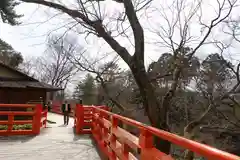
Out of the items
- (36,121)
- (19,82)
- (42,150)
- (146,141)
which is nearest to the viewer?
(146,141)

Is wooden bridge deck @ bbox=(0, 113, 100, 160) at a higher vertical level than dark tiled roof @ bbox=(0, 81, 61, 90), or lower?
lower

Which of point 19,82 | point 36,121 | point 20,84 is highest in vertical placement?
point 19,82

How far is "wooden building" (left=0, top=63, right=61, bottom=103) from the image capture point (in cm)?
2078

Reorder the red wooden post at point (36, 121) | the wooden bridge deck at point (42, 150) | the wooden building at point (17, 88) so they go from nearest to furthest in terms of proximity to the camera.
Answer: the wooden bridge deck at point (42, 150) → the red wooden post at point (36, 121) → the wooden building at point (17, 88)

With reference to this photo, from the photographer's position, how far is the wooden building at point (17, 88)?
2078 centimetres

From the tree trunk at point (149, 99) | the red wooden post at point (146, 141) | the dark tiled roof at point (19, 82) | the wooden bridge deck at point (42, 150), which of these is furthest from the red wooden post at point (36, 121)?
the dark tiled roof at point (19, 82)

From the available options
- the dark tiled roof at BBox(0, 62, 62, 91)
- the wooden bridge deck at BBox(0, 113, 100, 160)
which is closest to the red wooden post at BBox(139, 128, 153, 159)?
the wooden bridge deck at BBox(0, 113, 100, 160)

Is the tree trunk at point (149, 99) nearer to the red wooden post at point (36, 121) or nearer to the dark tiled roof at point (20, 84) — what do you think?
the red wooden post at point (36, 121)

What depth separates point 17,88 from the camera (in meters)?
20.8

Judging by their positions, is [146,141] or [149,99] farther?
[149,99]

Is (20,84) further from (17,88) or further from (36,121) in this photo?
(36,121)

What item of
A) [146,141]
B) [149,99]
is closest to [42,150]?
[149,99]

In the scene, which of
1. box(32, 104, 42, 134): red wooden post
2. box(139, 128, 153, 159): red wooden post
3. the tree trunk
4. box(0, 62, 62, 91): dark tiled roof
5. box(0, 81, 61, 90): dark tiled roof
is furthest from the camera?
box(0, 62, 62, 91): dark tiled roof

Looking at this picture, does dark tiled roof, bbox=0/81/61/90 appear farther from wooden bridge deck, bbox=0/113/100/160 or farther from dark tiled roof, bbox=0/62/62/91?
wooden bridge deck, bbox=0/113/100/160
